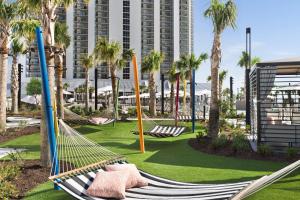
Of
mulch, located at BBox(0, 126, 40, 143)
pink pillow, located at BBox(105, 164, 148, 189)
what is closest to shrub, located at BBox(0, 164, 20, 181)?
pink pillow, located at BBox(105, 164, 148, 189)

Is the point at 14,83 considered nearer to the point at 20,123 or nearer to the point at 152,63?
the point at 20,123

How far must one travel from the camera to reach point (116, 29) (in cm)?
8838

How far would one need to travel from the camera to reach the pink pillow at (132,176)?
6.39 metres

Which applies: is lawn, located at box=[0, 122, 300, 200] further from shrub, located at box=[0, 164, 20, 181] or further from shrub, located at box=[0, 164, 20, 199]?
shrub, located at box=[0, 164, 20, 181]

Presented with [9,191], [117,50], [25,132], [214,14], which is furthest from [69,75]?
[9,191]

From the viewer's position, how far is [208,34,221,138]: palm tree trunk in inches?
561

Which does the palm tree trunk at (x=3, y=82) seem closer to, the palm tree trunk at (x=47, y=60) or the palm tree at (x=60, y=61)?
the palm tree at (x=60, y=61)

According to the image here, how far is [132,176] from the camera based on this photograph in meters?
6.47

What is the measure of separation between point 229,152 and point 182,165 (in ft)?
7.78

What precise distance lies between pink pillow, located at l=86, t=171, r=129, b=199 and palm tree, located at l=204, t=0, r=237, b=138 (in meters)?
8.39

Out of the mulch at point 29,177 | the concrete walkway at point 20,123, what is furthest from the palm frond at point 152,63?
the mulch at point 29,177

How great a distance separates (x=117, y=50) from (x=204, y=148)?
48.9 feet

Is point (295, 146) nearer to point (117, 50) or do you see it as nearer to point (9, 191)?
point (9, 191)

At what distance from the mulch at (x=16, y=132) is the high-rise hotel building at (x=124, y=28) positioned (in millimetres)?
63111
